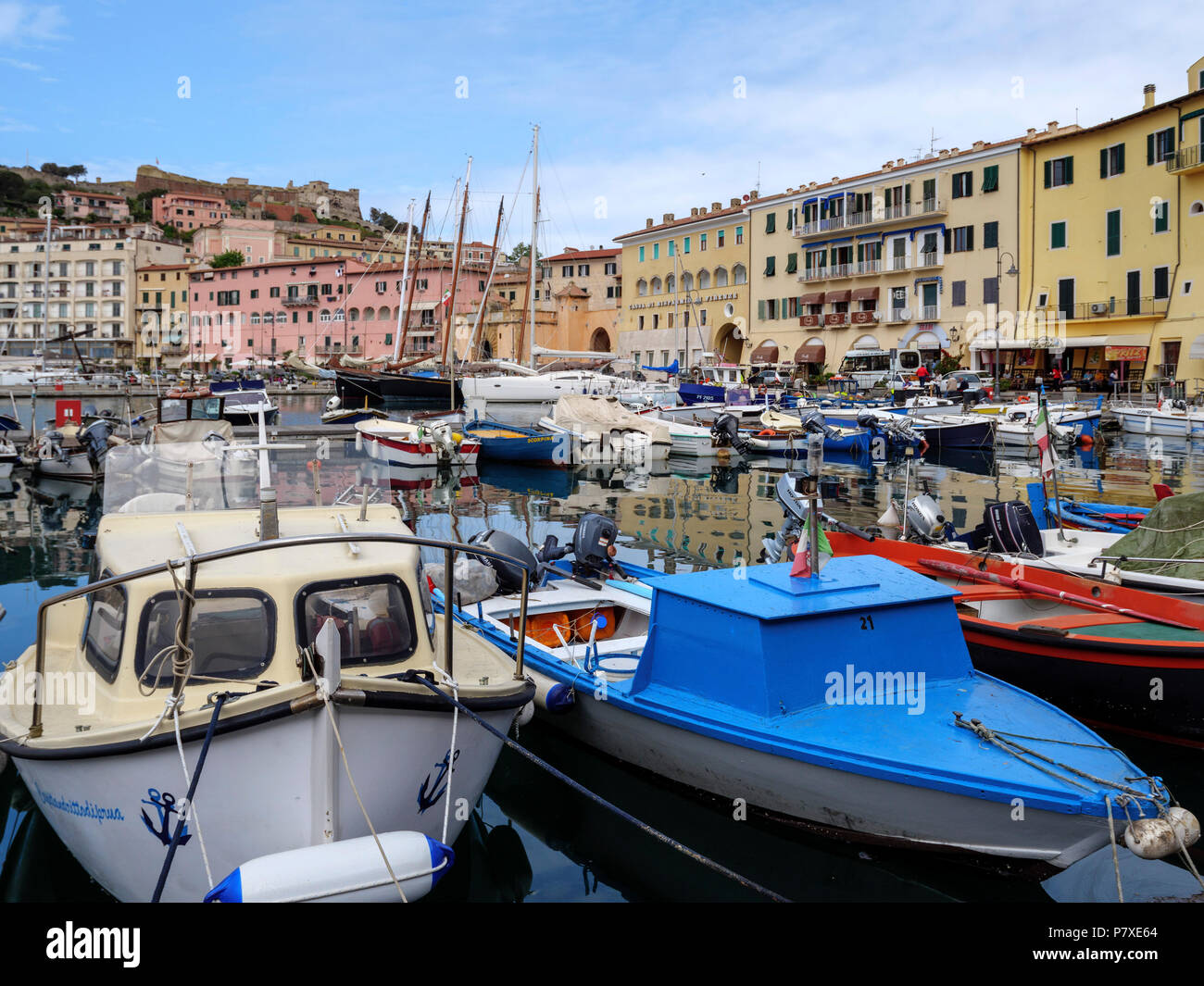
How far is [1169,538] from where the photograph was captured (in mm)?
10023

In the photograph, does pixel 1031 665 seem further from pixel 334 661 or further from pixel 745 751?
pixel 334 661

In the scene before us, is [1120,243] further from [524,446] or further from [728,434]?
[524,446]

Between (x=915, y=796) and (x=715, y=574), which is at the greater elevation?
(x=715, y=574)

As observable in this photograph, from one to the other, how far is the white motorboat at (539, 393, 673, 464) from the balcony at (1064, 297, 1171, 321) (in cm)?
2491

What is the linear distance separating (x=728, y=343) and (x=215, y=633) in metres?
62.2

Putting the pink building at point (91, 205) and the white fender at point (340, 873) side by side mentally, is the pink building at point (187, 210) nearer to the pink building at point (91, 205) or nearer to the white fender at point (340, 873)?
the pink building at point (91, 205)

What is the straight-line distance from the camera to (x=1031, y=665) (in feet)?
27.6

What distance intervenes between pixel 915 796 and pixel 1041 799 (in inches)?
27.5

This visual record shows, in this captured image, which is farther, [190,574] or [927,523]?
[927,523]

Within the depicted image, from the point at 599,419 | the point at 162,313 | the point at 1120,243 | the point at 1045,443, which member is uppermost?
the point at 162,313

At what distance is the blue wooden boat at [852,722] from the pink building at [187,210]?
12780 centimetres

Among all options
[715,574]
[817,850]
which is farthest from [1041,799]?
[715,574]

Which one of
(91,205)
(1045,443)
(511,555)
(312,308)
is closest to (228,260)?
(312,308)
